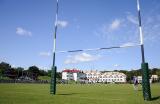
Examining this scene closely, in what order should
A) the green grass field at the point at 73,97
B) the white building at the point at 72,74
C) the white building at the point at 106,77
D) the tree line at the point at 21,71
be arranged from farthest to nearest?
the white building at the point at 72,74 < the white building at the point at 106,77 < the tree line at the point at 21,71 < the green grass field at the point at 73,97

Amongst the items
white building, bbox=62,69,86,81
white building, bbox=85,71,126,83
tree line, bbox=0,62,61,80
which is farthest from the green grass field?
white building, bbox=62,69,86,81

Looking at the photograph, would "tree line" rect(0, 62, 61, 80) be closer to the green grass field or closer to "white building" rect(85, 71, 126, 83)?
"white building" rect(85, 71, 126, 83)

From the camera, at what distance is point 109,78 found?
A: 14738cm

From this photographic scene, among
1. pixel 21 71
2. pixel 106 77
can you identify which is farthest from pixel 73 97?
pixel 106 77

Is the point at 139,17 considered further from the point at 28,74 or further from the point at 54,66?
the point at 28,74

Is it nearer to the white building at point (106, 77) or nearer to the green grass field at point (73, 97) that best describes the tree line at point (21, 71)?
the white building at point (106, 77)

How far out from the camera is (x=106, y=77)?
14800 cm

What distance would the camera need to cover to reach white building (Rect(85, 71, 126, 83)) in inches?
5498

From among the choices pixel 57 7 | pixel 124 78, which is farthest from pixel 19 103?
pixel 124 78

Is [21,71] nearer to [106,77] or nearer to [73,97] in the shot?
[106,77]

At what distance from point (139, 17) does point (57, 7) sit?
257 inches

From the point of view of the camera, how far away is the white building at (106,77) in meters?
140

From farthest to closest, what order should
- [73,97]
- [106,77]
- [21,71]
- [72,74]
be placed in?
[72,74]
[106,77]
[21,71]
[73,97]

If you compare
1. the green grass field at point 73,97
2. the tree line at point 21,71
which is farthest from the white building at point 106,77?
the green grass field at point 73,97
